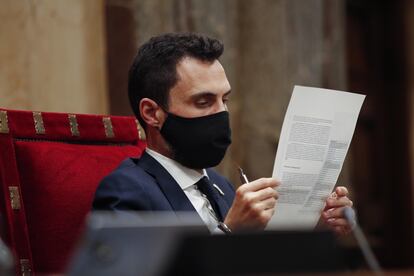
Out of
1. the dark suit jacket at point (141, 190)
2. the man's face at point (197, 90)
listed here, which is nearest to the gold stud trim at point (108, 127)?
the dark suit jacket at point (141, 190)

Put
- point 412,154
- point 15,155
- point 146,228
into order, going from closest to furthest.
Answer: point 146,228
point 15,155
point 412,154

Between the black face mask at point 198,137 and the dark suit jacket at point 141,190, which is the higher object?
the black face mask at point 198,137

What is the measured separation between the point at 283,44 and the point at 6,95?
205 centimetres

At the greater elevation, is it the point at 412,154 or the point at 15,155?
the point at 15,155

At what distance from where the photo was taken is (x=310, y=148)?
98.8 inches

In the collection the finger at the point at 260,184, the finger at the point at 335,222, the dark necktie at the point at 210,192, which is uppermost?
the finger at the point at 260,184

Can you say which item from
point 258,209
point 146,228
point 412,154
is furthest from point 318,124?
point 412,154

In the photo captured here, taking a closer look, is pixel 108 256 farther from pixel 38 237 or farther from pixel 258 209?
pixel 38 237

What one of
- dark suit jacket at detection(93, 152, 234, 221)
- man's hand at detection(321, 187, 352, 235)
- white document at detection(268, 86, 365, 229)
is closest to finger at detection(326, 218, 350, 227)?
man's hand at detection(321, 187, 352, 235)

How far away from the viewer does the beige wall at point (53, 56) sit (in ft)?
12.2

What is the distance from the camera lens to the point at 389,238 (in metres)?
7.13

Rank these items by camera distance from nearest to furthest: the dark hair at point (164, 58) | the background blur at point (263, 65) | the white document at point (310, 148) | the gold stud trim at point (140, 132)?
1. the white document at point (310, 148)
2. the dark hair at point (164, 58)
3. the gold stud trim at point (140, 132)
4. the background blur at point (263, 65)

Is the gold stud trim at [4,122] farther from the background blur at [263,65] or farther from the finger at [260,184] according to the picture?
the background blur at [263,65]

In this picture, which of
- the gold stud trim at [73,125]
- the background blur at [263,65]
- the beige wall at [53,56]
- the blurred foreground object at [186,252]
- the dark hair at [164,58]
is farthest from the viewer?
the background blur at [263,65]
